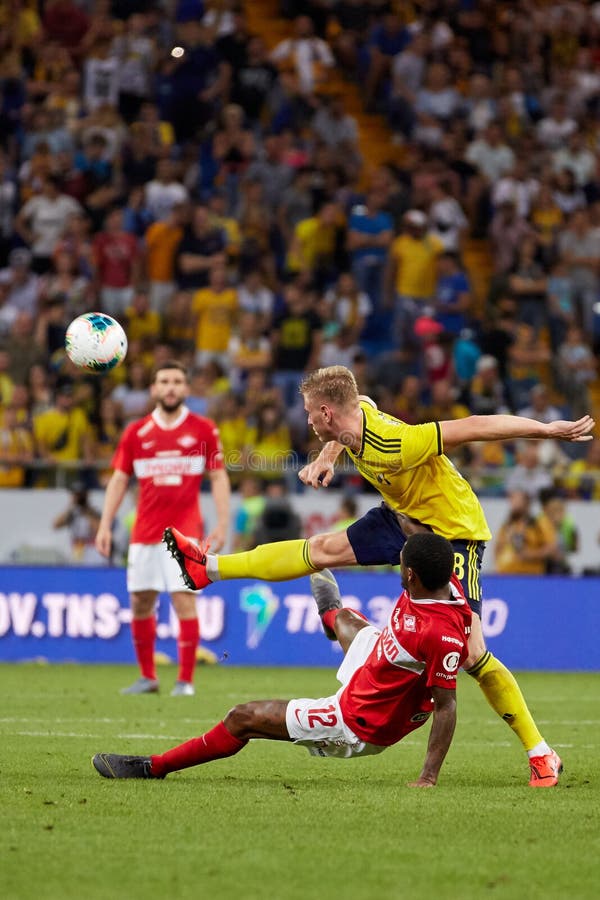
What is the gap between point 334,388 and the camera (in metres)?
7.66

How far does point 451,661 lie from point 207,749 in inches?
45.9

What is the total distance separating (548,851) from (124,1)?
19.6 m

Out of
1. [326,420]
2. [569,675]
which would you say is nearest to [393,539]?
[326,420]

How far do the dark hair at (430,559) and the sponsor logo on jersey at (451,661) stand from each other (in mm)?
316

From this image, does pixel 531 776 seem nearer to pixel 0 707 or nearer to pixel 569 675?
pixel 0 707

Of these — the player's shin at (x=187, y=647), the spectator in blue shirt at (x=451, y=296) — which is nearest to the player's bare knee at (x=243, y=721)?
the player's shin at (x=187, y=647)

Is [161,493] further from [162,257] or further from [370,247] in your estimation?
[370,247]

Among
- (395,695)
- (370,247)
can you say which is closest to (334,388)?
(395,695)

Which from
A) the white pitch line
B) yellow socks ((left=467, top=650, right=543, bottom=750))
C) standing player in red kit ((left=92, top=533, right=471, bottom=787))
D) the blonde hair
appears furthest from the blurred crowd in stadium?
standing player in red kit ((left=92, top=533, right=471, bottom=787))

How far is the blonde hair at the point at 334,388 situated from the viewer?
766cm

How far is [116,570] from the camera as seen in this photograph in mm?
16297

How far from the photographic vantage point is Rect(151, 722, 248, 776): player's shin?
7.04 m

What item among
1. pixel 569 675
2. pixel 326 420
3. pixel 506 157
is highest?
pixel 506 157

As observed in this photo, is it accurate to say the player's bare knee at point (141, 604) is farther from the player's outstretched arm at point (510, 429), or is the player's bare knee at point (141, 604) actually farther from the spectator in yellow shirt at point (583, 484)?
the spectator in yellow shirt at point (583, 484)
